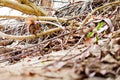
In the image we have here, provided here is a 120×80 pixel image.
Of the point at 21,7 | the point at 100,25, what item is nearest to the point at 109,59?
the point at 100,25

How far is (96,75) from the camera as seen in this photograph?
1109 mm

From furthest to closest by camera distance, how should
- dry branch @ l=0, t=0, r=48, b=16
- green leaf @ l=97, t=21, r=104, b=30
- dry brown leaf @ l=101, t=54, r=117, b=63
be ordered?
dry branch @ l=0, t=0, r=48, b=16
green leaf @ l=97, t=21, r=104, b=30
dry brown leaf @ l=101, t=54, r=117, b=63

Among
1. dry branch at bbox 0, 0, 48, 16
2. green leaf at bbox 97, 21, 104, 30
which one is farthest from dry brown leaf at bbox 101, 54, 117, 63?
dry branch at bbox 0, 0, 48, 16

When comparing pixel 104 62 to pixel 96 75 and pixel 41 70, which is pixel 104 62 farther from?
pixel 41 70

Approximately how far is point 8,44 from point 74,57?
1.78m

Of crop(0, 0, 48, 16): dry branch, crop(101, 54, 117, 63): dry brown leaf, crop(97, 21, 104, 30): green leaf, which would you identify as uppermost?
crop(0, 0, 48, 16): dry branch

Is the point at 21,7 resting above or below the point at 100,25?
above

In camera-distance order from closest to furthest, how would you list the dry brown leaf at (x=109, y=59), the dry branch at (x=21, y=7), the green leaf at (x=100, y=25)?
the dry brown leaf at (x=109, y=59) < the green leaf at (x=100, y=25) < the dry branch at (x=21, y=7)

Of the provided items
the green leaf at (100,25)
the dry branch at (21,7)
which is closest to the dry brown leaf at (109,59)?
the green leaf at (100,25)

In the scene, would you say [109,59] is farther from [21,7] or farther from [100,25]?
[21,7]

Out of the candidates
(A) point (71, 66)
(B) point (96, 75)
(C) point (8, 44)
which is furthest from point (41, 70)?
(C) point (8, 44)

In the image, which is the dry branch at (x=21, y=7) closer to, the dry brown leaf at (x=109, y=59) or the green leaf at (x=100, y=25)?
the green leaf at (x=100, y=25)

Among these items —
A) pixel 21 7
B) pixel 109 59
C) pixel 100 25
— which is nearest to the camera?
pixel 109 59

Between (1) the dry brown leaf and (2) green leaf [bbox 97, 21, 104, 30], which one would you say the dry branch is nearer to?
(2) green leaf [bbox 97, 21, 104, 30]
